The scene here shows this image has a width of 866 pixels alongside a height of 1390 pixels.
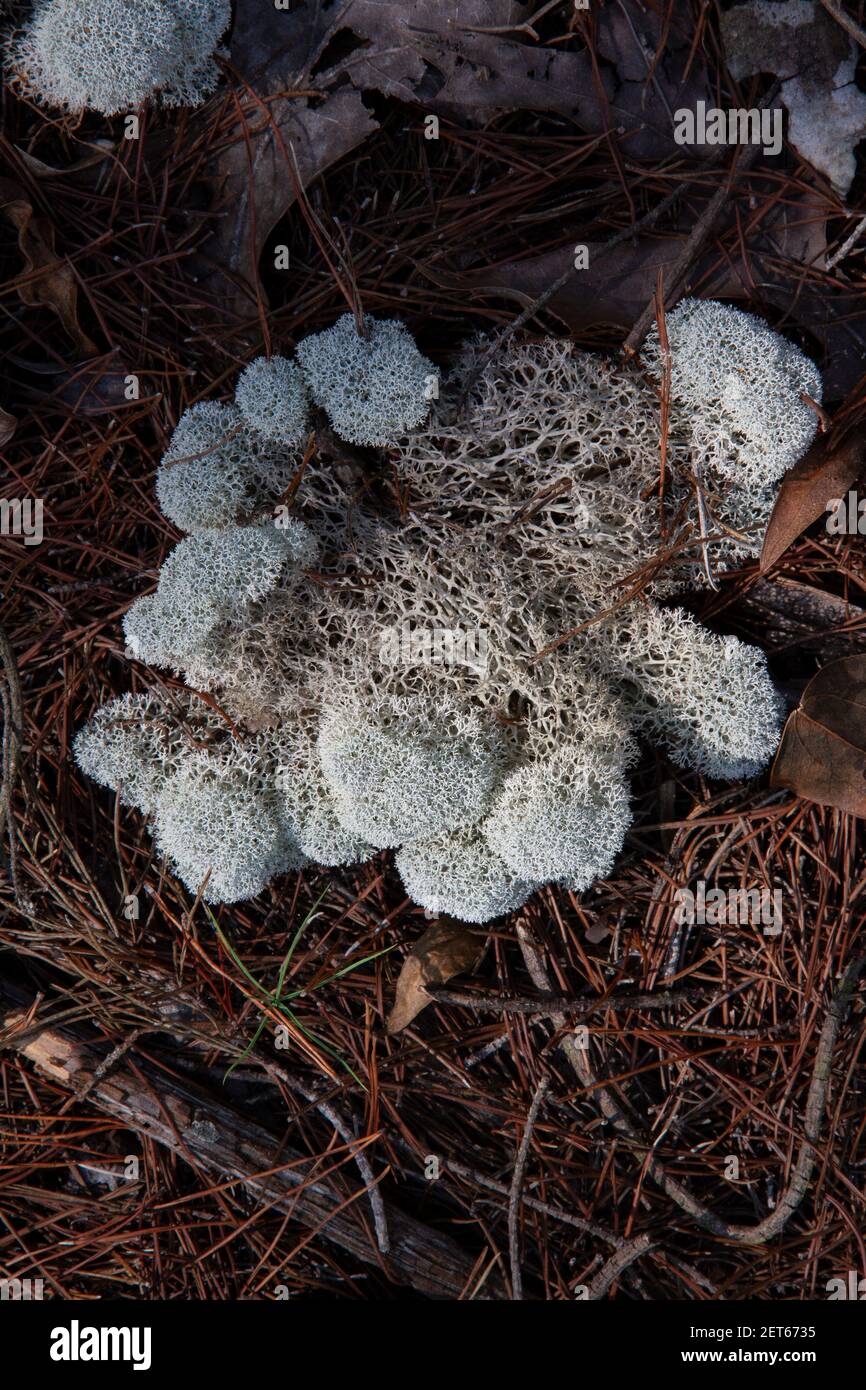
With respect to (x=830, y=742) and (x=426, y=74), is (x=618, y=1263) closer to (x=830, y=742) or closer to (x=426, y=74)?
(x=830, y=742)

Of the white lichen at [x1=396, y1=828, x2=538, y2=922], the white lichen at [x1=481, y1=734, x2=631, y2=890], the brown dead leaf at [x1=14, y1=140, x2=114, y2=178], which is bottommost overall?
the white lichen at [x1=396, y1=828, x2=538, y2=922]

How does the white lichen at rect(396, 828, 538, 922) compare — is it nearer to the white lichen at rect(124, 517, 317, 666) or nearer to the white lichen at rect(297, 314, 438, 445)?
the white lichen at rect(124, 517, 317, 666)

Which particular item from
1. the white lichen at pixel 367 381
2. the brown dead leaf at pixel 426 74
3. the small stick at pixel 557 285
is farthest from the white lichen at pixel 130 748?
the brown dead leaf at pixel 426 74

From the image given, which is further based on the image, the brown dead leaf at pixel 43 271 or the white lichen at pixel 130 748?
the white lichen at pixel 130 748

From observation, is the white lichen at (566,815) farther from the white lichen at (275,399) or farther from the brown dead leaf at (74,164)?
the brown dead leaf at (74,164)

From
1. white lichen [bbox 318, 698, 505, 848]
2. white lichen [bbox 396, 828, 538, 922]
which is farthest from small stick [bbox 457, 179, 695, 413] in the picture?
white lichen [bbox 396, 828, 538, 922]
